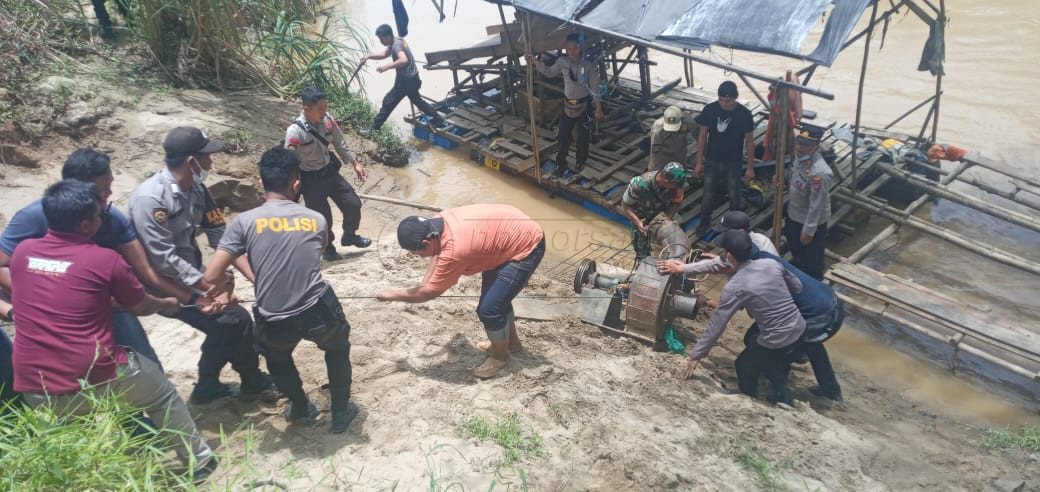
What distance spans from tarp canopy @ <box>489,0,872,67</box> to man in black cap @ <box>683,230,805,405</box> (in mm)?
1966

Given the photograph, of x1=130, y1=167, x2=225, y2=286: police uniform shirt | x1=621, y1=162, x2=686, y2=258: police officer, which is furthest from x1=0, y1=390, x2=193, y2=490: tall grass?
x1=621, y1=162, x2=686, y2=258: police officer

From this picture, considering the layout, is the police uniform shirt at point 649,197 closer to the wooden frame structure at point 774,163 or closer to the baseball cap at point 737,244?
the wooden frame structure at point 774,163

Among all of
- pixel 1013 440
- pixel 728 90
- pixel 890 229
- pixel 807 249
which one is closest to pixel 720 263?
pixel 807 249

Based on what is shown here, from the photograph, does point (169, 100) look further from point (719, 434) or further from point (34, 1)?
point (719, 434)

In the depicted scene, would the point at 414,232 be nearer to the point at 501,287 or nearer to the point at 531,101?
the point at 501,287

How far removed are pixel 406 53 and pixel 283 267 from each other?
6.39 meters

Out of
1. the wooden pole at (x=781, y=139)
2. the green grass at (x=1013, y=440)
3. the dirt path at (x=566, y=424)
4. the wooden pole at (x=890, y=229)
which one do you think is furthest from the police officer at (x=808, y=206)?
the green grass at (x=1013, y=440)

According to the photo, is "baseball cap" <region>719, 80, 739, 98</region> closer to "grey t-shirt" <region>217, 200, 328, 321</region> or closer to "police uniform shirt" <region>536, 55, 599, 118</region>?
"police uniform shirt" <region>536, 55, 599, 118</region>

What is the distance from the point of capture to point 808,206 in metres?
6.13

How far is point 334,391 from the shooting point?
3.86m

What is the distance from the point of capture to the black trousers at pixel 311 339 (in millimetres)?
3520

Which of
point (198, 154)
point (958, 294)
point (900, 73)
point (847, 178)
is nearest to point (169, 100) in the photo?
point (198, 154)

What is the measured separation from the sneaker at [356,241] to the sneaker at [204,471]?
11.0 ft

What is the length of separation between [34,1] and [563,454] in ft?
27.7
